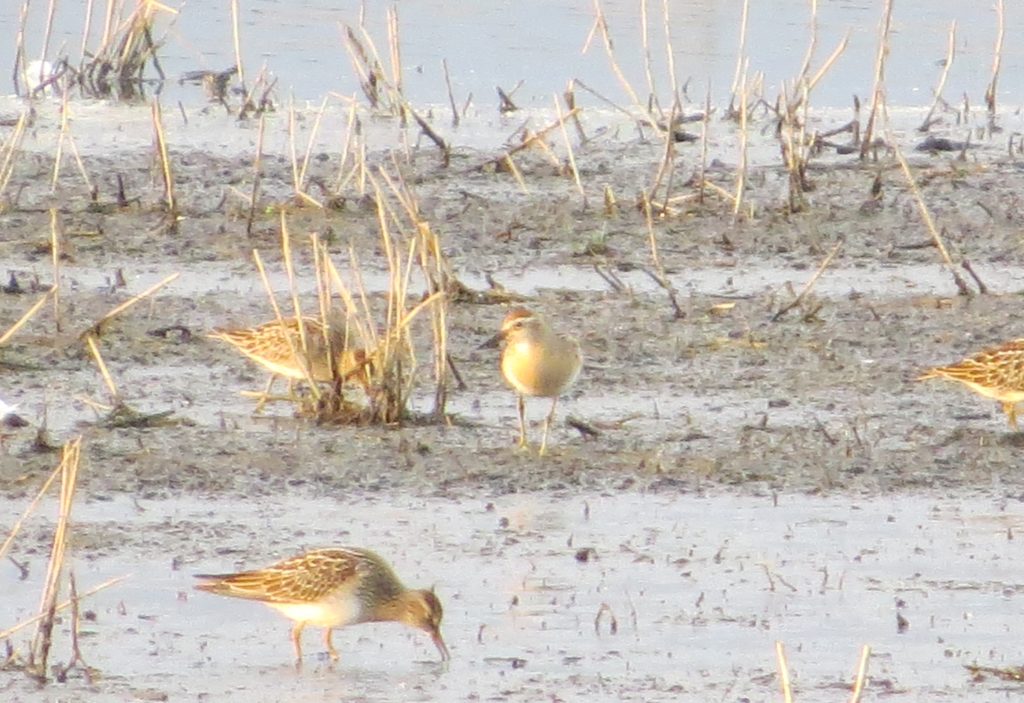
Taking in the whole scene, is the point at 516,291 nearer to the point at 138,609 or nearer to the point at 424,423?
the point at 424,423

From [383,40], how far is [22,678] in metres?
14.2

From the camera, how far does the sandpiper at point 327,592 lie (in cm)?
704

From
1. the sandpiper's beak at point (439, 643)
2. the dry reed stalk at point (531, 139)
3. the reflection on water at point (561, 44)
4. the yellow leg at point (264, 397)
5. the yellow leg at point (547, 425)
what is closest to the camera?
the sandpiper's beak at point (439, 643)

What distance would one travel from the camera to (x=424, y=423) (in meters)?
9.66

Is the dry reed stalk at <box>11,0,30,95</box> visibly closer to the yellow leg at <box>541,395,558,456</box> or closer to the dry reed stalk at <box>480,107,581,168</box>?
the dry reed stalk at <box>480,107,581,168</box>

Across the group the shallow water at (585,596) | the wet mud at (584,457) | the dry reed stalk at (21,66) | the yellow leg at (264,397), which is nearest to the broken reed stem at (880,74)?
the wet mud at (584,457)

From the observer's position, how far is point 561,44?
2139 centimetres

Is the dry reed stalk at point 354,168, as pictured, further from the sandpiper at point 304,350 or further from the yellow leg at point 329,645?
the yellow leg at point 329,645

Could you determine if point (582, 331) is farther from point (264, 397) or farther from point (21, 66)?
point (21, 66)

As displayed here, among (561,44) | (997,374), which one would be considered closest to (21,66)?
(561,44)

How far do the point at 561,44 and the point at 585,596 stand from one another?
14.2 m

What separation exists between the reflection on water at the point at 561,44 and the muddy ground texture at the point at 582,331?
294cm

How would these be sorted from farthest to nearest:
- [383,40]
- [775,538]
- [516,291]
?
[383,40] → [516,291] → [775,538]

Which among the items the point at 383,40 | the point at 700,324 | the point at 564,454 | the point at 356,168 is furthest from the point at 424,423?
the point at 383,40
